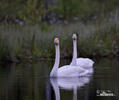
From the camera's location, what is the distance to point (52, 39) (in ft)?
88.4

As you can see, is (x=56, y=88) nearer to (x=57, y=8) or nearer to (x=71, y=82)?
(x=71, y=82)

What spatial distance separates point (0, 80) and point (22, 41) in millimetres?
8003

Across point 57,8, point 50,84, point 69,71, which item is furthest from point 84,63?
point 57,8

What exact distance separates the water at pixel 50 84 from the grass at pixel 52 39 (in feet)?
9.91

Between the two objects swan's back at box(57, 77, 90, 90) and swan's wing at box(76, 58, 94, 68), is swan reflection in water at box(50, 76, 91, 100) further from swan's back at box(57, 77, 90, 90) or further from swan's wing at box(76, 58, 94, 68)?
swan's wing at box(76, 58, 94, 68)

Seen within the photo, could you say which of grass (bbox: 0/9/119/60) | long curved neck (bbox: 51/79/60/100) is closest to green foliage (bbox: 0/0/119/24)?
grass (bbox: 0/9/119/60)

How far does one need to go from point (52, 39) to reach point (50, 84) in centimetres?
943

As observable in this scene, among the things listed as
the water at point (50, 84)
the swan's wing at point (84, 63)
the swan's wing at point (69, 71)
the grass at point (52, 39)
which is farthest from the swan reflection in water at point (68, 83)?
the grass at point (52, 39)

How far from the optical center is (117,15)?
32031 mm

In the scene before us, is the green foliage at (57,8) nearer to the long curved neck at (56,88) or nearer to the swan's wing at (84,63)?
the swan's wing at (84,63)

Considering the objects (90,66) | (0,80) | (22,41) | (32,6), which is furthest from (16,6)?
(0,80)

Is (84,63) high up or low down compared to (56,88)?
up

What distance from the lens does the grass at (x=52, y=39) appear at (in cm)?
2575

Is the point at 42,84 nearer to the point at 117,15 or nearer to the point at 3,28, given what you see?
the point at 3,28
